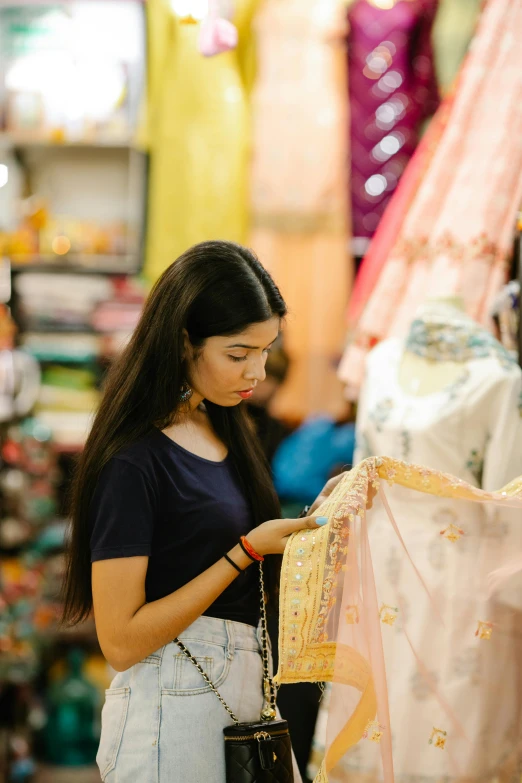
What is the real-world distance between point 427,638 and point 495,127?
1471mm

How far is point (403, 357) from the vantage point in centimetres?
241

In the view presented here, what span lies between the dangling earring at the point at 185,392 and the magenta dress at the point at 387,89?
6.92 ft

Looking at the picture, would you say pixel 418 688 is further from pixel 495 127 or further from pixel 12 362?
pixel 12 362

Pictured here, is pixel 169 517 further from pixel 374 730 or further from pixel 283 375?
pixel 283 375

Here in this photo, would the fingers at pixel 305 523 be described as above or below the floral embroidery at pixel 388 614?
above

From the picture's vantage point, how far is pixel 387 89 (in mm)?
3359

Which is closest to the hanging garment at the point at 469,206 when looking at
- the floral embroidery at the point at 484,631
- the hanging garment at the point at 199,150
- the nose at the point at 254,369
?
the hanging garment at the point at 199,150

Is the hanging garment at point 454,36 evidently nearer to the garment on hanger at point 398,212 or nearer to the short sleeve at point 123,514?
the garment on hanger at point 398,212

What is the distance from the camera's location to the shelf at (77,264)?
146 inches

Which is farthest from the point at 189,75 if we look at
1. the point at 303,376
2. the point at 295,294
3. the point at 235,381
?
the point at 235,381

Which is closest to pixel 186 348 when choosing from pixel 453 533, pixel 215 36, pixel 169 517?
pixel 169 517

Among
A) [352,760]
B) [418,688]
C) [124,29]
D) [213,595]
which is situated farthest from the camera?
[124,29]

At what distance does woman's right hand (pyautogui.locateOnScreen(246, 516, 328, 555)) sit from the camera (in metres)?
1.40

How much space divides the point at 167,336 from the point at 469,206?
1.37 meters
